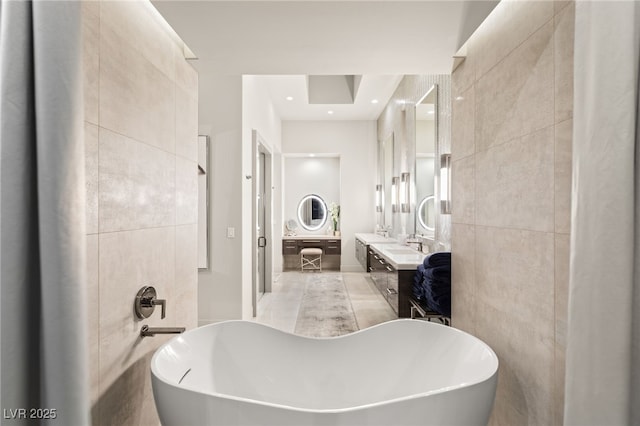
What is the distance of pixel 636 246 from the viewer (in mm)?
707

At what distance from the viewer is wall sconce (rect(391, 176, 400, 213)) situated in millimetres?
4716

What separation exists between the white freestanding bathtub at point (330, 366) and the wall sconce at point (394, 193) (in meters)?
3.37

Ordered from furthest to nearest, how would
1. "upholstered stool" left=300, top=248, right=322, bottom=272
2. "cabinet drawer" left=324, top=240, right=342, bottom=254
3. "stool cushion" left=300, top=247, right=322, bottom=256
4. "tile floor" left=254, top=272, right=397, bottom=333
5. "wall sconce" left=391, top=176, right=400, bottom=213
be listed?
"cabinet drawer" left=324, top=240, right=342, bottom=254, "upholstered stool" left=300, top=248, right=322, bottom=272, "stool cushion" left=300, top=247, right=322, bottom=256, "wall sconce" left=391, top=176, right=400, bottom=213, "tile floor" left=254, top=272, right=397, bottom=333

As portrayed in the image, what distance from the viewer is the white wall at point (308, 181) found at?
23.5 ft

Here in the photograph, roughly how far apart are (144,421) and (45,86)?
1.15 meters

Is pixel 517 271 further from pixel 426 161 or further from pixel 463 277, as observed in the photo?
pixel 426 161

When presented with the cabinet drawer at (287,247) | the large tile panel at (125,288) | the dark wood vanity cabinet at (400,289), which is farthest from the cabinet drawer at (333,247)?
the large tile panel at (125,288)

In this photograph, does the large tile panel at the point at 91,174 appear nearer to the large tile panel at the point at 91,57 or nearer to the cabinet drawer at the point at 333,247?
the large tile panel at the point at 91,57

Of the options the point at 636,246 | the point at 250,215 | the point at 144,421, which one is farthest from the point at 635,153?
the point at 250,215

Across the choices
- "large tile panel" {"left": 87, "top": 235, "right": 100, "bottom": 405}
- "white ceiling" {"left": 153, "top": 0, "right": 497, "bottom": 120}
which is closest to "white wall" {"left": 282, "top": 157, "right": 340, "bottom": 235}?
"white ceiling" {"left": 153, "top": 0, "right": 497, "bottom": 120}

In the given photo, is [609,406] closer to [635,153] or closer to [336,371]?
[635,153]

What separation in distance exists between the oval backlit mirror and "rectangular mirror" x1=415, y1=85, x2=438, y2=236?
3594 millimetres

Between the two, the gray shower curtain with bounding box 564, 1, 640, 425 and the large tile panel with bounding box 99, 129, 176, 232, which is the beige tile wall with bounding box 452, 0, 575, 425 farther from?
the large tile panel with bounding box 99, 129, 176, 232

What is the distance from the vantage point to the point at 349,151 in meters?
6.59
